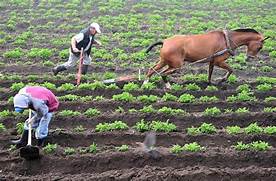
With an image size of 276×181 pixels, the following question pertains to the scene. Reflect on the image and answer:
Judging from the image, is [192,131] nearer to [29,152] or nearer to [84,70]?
[29,152]

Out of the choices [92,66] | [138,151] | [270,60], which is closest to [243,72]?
[270,60]

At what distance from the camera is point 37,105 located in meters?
9.11

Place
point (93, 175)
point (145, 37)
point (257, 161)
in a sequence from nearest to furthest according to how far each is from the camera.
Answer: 1. point (93, 175)
2. point (257, 161)
3. point (145, 37)

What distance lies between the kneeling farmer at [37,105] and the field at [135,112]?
31cm

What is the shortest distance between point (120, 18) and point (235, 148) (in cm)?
1267

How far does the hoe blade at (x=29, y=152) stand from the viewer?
9.07 m

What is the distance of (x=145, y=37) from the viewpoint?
61.1ft

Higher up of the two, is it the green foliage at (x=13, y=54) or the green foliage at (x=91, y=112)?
the green foliage at (x=13, y=54)

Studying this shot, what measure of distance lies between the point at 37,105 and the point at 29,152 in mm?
906

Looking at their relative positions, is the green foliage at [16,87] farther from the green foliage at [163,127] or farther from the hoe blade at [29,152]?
the green foliage at [163,127]

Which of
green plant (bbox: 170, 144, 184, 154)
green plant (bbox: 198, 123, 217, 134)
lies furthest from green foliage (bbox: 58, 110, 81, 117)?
green plant (bbox: 198, 123, 217, 134)

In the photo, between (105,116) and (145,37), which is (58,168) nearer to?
Result: (105,116)

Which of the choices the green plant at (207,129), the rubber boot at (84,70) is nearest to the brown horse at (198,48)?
the rubber boot at (84,70)

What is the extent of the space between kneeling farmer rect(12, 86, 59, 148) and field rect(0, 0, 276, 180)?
0.31 m
